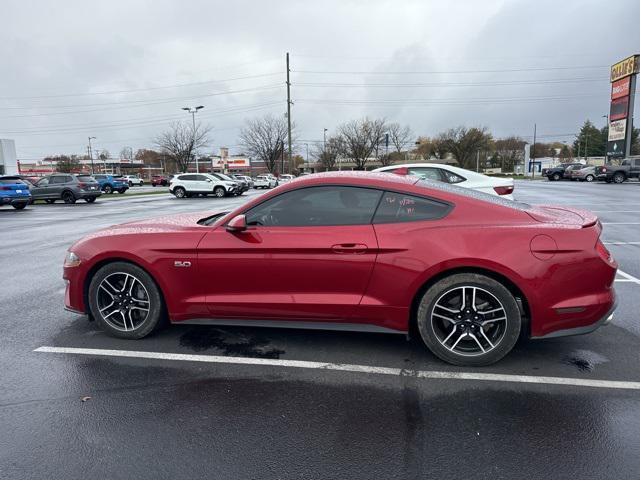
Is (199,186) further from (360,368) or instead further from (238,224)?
(360,368)

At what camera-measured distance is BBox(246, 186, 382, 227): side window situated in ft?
11.9

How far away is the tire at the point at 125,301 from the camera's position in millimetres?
3965

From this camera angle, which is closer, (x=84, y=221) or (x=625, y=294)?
(x=625, y=294)

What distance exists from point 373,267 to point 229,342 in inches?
61.3

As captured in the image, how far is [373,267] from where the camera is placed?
11.3ft

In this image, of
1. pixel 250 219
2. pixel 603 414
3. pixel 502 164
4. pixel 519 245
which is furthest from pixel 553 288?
pixel 502 164

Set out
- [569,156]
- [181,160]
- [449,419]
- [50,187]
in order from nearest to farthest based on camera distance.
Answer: [449,419] < [50,187] < [181,160] < [569,156]

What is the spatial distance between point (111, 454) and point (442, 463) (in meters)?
1.88

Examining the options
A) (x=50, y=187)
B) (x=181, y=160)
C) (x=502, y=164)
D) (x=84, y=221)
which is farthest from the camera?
(x=502, y=164)

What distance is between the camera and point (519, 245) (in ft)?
10.8

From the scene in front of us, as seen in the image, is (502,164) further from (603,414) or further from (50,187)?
(603,414)

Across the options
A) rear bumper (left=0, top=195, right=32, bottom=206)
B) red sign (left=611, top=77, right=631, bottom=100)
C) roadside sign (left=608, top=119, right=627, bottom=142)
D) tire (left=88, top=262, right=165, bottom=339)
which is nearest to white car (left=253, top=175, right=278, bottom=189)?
rear bumper (left=0, top=195, right=32, bottom=206)

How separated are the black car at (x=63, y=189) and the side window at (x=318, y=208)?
23.0m

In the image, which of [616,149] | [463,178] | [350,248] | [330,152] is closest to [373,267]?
[350,248]
